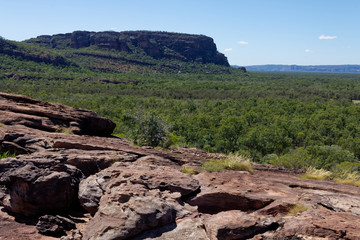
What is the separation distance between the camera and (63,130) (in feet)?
37.4

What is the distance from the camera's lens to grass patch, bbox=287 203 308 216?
19.8ft

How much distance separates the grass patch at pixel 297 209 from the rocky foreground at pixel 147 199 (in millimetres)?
20

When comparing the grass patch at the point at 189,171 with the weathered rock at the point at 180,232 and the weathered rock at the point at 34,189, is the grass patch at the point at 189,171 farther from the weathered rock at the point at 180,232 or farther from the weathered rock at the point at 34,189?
the weathered rock at the point at 34,189

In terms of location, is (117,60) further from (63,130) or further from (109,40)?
(63,130)

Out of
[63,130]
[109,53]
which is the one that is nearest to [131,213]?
[63,130]

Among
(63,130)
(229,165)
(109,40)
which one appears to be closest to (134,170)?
(229,165)

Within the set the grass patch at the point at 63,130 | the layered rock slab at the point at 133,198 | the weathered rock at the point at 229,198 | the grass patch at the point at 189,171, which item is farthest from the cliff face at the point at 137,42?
the weathered rock at the point at 229,198

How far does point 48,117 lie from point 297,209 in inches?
401

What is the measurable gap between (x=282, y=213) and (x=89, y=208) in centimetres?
457

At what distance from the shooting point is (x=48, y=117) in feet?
39.0

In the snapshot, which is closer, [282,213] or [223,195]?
[282,213]

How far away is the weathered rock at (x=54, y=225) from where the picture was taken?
6191mm

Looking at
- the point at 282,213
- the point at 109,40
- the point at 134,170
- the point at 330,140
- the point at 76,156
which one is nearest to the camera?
the point at 282,213

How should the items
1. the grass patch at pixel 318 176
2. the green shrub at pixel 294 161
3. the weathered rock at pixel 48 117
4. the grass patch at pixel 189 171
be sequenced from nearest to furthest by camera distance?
the grass patch at pixel 189 171, the grass patch at pixel 318 176, the weathered rock at pixel 48 117, the green shrub at pixel 294 161
